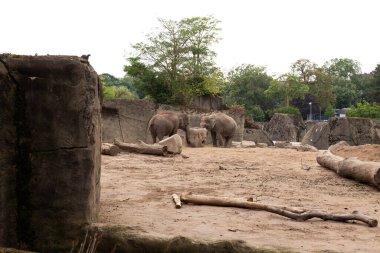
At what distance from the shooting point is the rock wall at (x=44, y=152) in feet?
13.2

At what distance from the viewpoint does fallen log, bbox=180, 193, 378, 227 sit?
507cm

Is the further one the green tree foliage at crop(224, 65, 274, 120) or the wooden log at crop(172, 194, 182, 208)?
the green tree foliage at crop(224, 65, 274, 120)

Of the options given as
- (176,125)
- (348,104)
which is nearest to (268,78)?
(348,104)

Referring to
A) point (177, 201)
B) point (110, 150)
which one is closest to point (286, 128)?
point (110, 150)

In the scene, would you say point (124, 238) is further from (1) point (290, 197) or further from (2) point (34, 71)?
(1) point (290, 197)

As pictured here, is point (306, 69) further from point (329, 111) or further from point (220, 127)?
point (220, 127)

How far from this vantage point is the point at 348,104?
7112 cm

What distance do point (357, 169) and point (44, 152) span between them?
6043mm

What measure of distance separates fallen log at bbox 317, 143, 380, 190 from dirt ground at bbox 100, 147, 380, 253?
13cm

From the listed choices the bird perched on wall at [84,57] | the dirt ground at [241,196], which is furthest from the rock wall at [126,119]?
the bird perched on wall at [84,57]

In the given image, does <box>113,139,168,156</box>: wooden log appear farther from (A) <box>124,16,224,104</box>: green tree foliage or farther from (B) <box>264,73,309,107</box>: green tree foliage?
(B) <box>264,73,309,107</box>: green tree foliage

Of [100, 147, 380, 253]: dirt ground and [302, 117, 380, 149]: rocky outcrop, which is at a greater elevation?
[302, 117, 380, 149]: rocky outcrop

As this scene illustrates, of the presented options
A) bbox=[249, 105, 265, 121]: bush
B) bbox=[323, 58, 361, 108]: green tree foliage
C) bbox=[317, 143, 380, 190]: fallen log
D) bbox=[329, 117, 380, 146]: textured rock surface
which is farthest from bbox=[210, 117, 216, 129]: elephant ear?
bbox=[323, 58, 361, 108]: green tree foliage

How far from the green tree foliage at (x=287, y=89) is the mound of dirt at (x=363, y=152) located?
4681 centimetres
